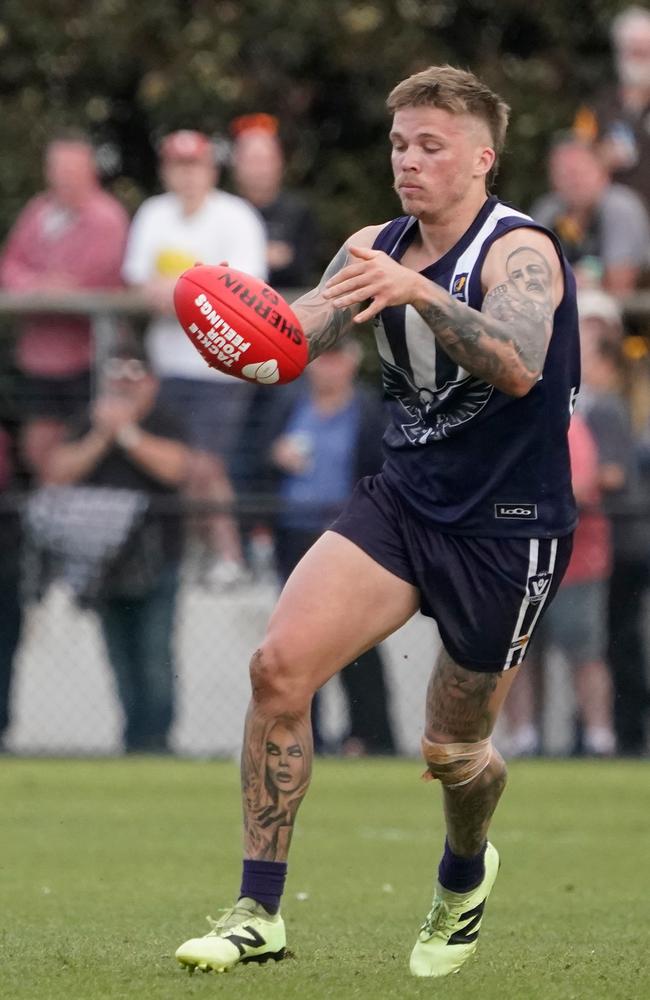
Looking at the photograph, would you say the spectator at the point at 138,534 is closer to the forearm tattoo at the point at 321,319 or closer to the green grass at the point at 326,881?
the green grass at the point at 326,881

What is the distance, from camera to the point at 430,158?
5391 mm

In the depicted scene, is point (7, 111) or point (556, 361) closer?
point (556, 361)

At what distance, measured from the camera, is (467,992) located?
503cm

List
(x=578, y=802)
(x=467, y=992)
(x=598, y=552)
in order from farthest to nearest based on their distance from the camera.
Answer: (x=598, y=552) → (x=578, y=802) → (x=467, y=992)

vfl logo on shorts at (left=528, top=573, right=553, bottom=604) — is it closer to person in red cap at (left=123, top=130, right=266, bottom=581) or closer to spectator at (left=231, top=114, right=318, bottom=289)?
person in red cap at (left=123, top=130, right=266, bottom=581)

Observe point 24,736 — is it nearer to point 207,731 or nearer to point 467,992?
point 207,731

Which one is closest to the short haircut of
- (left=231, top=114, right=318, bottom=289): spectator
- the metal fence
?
the metal fence

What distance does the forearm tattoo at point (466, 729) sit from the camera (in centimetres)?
560

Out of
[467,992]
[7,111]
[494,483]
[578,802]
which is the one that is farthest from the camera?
[7,111]

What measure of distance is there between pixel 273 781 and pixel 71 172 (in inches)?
300

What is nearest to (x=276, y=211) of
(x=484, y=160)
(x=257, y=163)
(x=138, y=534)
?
(x=257, y=163)

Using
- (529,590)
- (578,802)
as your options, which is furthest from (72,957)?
(578,802)

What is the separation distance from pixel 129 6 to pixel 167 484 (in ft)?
24.4

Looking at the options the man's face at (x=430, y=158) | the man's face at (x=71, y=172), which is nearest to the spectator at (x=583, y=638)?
the man's face at (x=71, y=172)
